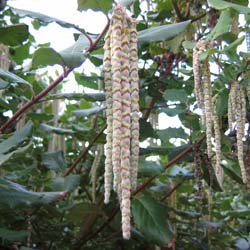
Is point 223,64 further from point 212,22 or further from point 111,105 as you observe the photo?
point 111,105

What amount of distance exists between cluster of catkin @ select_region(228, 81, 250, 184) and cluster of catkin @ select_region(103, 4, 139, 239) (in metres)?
0.53

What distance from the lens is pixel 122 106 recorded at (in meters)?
1.16

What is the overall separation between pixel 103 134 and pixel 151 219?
61cm

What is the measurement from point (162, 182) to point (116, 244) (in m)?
0.58

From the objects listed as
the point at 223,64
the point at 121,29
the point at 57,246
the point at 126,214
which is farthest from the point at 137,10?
the point at 126,214

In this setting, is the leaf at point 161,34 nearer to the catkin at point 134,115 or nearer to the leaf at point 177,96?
the catkin at point 134,115

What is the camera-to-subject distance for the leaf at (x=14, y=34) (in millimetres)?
1776

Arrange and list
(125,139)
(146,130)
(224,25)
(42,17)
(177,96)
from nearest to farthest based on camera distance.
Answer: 1. (125,139)
2. (224,25)
3. (42,17)
4. (177,96)
5. (146,130)

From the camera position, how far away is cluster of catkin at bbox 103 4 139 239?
1107mm

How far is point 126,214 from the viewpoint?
1053 mm

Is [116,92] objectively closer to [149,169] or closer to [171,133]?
[149,169]

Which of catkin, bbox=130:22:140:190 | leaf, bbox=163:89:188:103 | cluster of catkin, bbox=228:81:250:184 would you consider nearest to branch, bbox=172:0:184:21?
leaf, bbox=163:89:188:103

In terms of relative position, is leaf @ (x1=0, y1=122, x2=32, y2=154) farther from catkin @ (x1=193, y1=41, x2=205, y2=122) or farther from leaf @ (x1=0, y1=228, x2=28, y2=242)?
catkin @ (x1=193, y1=41, x2=205, y2=122)

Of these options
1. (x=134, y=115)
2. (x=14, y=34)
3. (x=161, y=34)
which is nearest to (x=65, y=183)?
(x=14, y=34)
